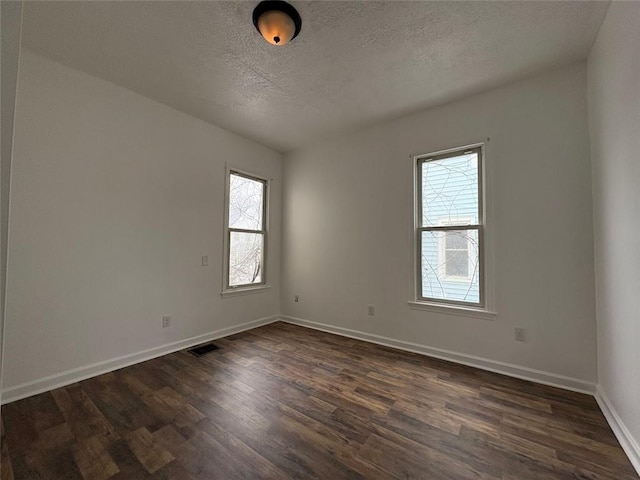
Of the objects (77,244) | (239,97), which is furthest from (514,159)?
(77,244)

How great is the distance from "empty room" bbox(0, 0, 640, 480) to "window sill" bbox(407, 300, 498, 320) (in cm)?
2

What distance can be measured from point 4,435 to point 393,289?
11.1 ft

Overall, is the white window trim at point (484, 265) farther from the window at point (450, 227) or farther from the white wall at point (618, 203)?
the white wall at point (618, 203)

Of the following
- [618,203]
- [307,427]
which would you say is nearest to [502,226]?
[618,203]

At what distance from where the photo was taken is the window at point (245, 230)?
3893 millimetres

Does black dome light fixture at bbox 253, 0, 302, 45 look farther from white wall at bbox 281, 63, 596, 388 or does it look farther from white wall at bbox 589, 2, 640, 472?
white wall at bbox 589, 2, 640, 472

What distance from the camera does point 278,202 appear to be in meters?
4.60

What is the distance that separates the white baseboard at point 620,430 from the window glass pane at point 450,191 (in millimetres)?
1691

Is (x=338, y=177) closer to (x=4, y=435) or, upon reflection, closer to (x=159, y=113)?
(x=159, y=113)

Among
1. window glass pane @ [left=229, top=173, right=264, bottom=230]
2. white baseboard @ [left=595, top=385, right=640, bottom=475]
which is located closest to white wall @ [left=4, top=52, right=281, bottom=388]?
window glass pane @ [left=229, top=173, right=264, bottom=230]

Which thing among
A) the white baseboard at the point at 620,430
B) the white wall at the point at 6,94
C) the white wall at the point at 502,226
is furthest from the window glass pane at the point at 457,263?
the white wall at the point at 6,94

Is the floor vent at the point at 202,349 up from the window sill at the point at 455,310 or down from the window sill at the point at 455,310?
down

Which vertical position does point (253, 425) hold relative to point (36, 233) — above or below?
below

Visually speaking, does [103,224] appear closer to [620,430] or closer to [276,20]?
[276,20]
